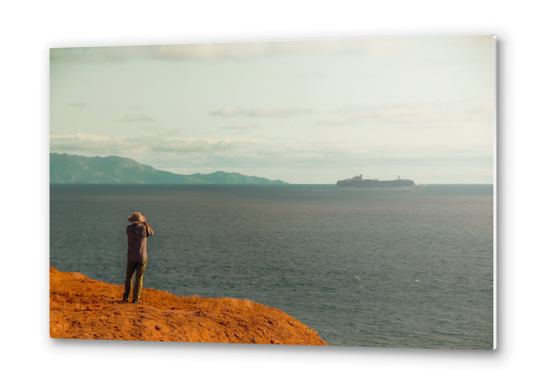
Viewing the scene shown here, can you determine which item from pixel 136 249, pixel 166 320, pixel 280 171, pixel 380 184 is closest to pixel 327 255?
pixel 380 184

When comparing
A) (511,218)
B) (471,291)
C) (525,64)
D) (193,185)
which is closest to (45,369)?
(193,185)

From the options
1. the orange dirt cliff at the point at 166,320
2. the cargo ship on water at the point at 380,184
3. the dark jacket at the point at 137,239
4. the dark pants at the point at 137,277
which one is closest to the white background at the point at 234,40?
the orange dirt cliff at the point at 166,320

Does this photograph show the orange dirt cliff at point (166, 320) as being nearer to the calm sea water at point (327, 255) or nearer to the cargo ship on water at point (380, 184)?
the calm sea water at point (327, 255)

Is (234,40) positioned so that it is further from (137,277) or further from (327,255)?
(327,255)

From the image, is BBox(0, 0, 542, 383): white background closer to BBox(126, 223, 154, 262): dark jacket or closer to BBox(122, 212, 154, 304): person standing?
BBox(122, 212, 154, 304): person standing

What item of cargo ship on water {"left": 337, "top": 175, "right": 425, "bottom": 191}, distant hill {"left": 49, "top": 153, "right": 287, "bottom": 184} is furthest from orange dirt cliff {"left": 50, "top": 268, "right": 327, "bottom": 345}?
cargo ship on water {"left": 337, "top": 175, "right": 425, "bottom": 191}

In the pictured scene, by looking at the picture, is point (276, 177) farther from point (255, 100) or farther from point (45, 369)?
point (45, 369)
